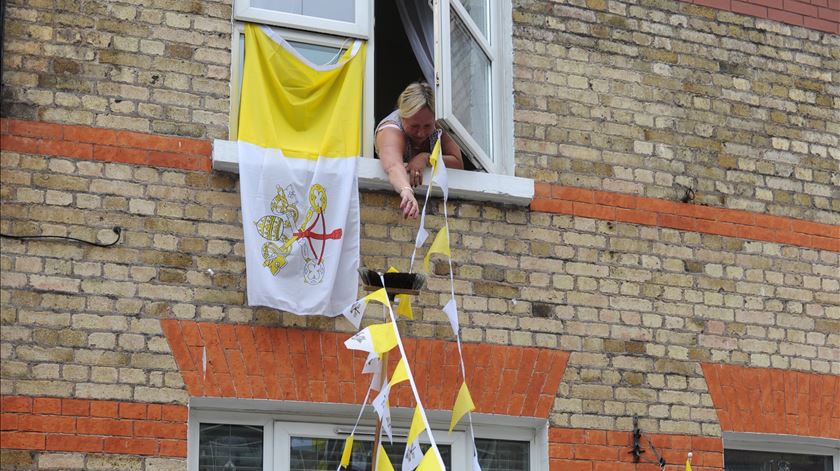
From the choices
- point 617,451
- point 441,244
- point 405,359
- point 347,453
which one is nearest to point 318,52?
point 441,244

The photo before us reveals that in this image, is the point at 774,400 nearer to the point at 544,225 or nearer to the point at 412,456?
the point at 544,225

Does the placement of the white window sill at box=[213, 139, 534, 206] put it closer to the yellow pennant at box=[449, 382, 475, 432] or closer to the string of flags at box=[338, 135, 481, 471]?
the string of flags at box=[338, 135, 481, 471]

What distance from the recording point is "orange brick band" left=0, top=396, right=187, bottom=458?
6535 mm

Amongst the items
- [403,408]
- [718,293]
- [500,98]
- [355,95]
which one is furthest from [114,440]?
[718,293]

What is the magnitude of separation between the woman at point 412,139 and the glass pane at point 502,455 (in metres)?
1.43

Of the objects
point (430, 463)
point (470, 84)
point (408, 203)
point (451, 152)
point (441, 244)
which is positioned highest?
point (470, 84)

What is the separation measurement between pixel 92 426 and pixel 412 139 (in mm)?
2450

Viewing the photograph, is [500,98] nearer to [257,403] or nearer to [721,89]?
[721,89]

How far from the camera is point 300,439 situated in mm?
7258

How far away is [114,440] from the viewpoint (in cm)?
668

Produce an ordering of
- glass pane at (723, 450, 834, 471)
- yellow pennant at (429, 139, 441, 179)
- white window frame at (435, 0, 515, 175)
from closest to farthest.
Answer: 1. yellow pennant at (429, 139, 441, 179)
2. white window frame at (435, 0, 515, 175)
3. glass pane at (723, 450, 834, 471)

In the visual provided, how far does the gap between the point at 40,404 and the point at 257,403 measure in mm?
1125

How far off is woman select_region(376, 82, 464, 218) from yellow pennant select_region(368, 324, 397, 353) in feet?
3.43

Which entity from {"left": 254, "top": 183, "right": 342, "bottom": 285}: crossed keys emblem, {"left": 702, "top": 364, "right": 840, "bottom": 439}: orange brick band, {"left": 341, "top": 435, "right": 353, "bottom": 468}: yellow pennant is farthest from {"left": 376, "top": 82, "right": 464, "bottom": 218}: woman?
{"left": 702, "top": 364, "right": 840, "bottom": 439}: orange brick band
